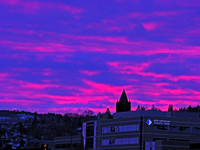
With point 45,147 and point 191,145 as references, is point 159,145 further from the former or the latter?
point 45,147

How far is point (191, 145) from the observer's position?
185m

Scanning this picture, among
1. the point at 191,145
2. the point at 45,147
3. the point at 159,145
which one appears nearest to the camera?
the point at 45,147

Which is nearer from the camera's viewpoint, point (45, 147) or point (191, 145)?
point (45, 147)

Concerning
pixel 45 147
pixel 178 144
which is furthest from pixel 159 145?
pixel 45 147

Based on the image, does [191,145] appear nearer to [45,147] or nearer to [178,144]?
[178,144]

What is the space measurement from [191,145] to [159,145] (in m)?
14.9

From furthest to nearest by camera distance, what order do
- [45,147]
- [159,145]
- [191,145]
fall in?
1. [159,145]
2. [191,145]
3. [45,147]

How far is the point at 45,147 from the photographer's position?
4397 inches

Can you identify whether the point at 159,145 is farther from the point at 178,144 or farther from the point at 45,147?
the point at 45,147

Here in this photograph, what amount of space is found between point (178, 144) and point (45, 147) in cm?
9128

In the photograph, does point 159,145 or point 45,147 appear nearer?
point 45,147

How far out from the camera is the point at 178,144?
197000 mm

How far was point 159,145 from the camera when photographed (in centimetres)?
19812
